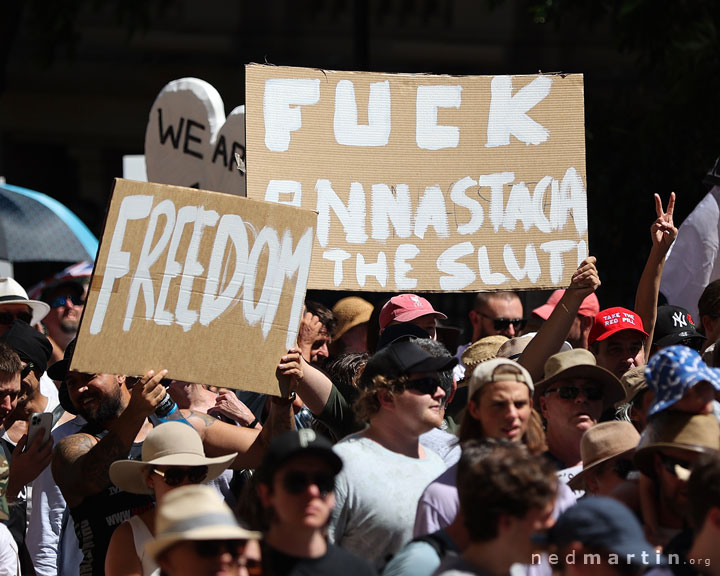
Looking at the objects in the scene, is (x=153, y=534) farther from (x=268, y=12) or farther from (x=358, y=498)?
(x=268, y=12)

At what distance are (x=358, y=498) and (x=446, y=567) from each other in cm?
77

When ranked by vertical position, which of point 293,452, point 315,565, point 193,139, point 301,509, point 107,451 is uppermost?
point 193,139

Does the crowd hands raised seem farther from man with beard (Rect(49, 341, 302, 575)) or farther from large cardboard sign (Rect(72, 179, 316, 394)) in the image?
large cardboard sign (Rect(72, 179, 316, 394))

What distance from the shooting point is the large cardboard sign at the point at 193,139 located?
25.2ft

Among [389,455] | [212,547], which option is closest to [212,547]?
[212,547]

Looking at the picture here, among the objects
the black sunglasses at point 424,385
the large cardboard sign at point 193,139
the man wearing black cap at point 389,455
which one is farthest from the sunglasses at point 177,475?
the large cardboard sign at point 193,139

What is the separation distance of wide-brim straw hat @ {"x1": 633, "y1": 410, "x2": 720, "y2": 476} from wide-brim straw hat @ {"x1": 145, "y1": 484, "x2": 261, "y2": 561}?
1.30m

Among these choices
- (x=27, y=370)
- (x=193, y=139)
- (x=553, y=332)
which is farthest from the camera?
(x=193, y=139)

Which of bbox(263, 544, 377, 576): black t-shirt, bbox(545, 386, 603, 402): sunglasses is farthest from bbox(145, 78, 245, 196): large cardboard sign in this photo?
bbox(263, 544, 377, 576): black t-shirt

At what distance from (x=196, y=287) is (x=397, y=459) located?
119cm

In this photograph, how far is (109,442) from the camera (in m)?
4.76

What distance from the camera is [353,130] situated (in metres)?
5.92

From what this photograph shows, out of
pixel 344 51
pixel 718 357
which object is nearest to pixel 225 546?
pixel 718 357

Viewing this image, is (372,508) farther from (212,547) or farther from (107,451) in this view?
(107,451)
